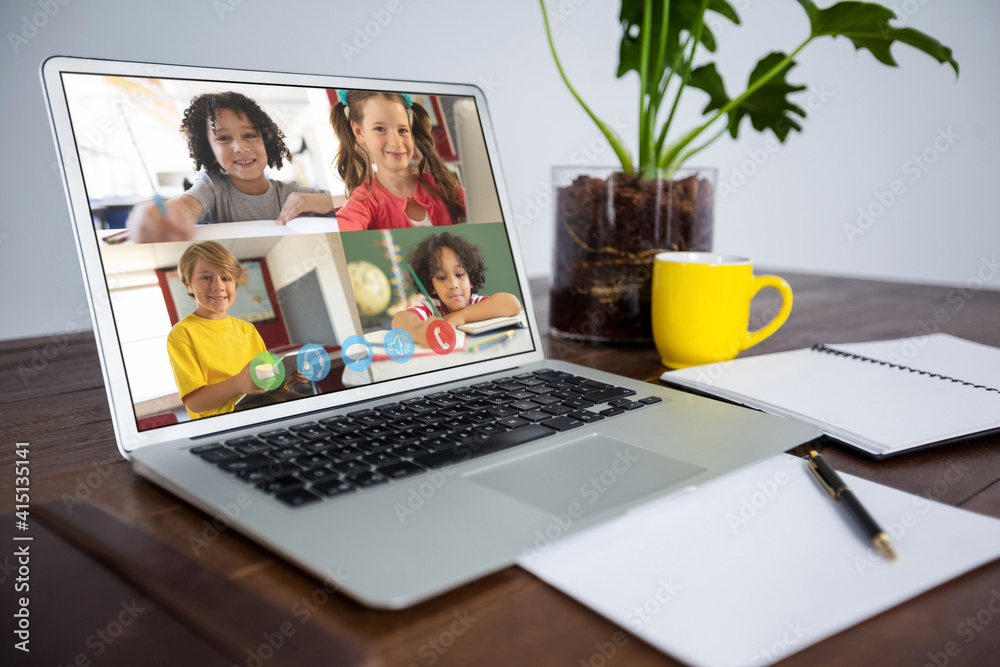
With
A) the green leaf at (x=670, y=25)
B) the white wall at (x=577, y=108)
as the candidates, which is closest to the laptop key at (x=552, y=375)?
the green leaf at (x=670, y=25)

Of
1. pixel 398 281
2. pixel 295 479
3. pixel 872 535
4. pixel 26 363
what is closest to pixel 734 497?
pixel 872 535

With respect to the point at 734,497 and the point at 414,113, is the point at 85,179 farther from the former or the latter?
the point at 734,497

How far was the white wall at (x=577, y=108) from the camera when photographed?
3.04ft

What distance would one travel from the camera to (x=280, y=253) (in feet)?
2.10

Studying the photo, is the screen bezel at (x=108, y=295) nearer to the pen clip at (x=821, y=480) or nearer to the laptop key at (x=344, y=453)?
the laptop key at (x=344, y=453)

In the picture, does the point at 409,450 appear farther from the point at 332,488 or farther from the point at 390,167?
the point at 390,167

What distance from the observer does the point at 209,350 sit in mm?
578

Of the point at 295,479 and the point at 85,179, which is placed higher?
the point at 85,179

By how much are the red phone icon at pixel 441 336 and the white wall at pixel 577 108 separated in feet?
1.97

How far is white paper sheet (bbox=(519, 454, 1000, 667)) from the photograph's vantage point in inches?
12.7

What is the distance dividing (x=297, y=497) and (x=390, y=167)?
426 millimetres

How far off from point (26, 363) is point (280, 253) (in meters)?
0.43

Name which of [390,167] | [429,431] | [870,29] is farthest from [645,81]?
[429,431]

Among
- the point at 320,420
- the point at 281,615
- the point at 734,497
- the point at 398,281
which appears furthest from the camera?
the point at 398,281
